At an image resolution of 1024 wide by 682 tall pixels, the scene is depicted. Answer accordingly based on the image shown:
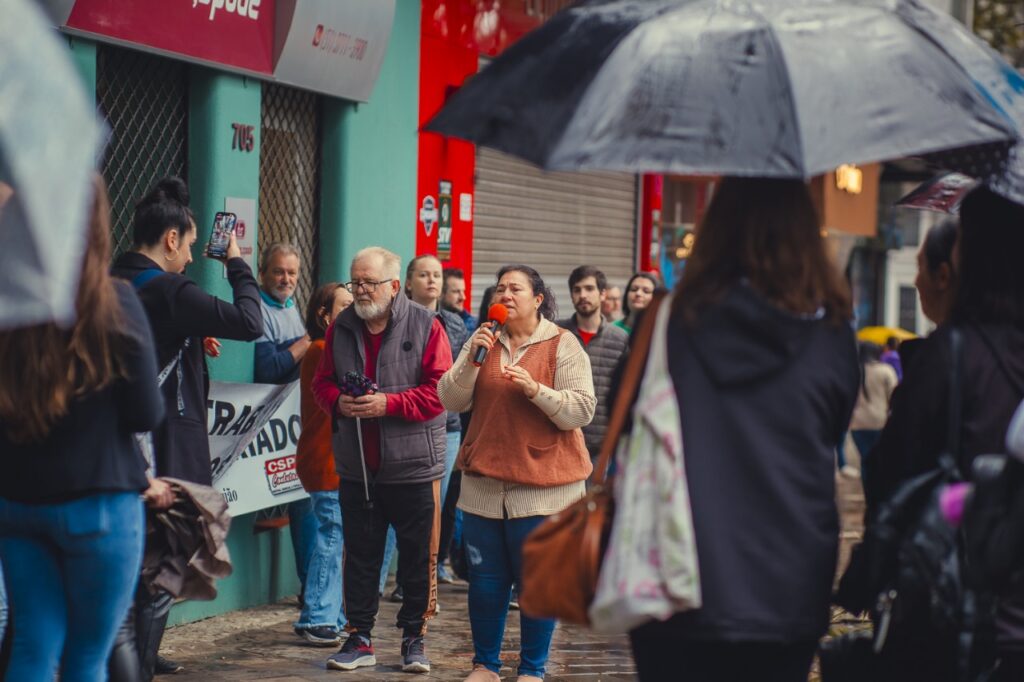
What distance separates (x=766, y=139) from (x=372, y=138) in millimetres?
6768

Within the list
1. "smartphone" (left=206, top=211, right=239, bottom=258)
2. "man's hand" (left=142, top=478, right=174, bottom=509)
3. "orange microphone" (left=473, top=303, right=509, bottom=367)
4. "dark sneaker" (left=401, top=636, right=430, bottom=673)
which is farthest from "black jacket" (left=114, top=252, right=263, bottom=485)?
"dark sneaker" (left=401, top=636, right=430, bottom=673)

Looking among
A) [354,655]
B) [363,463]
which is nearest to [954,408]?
[363,463]

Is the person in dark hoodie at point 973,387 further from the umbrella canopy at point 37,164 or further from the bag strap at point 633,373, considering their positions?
the umbrella canopy at point 37,164

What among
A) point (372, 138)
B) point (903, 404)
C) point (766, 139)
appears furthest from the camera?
point (372, 138)

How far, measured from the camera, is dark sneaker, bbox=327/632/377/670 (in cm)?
721

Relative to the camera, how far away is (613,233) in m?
14.7

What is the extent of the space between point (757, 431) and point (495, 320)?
3352mm

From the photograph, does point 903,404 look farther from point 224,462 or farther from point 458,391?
point 224,462

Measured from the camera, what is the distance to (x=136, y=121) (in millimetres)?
7762

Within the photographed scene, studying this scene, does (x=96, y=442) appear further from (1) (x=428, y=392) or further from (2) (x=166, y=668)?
(2) (x=166, y=668)

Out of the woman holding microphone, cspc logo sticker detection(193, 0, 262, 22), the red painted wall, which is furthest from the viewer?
the red painted wall

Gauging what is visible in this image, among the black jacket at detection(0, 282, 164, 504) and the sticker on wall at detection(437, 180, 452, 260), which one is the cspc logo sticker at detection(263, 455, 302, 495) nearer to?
the sticker on wall at detection(437, 180, 452, 260)

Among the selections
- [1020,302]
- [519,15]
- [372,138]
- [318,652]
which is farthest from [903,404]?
[519,15]

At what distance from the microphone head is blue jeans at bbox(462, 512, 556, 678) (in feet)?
2.88
